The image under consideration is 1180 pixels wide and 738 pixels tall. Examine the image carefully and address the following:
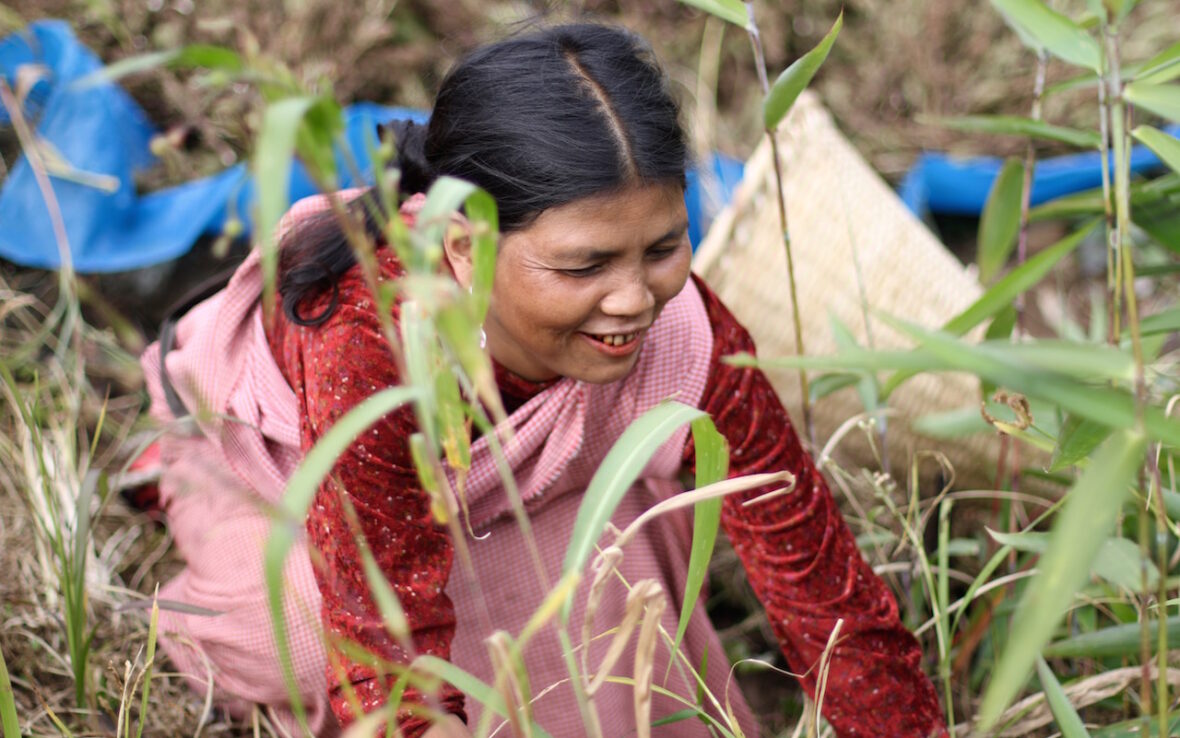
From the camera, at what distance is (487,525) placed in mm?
1386

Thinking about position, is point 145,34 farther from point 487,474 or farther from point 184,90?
point 487,474

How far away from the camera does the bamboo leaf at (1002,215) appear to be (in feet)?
4.85

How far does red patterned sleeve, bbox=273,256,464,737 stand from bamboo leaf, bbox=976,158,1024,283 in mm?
839

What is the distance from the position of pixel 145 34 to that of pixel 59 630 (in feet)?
4.84

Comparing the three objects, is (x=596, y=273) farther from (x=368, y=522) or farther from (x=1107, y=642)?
(x=1107, y=642)

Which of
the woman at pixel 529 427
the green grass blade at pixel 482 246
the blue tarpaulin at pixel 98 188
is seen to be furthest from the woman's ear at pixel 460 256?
the blue tarpaulin at pixel 98 188

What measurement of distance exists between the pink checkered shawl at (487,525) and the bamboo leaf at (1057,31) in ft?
1.75

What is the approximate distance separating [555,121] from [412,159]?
232 millimetres

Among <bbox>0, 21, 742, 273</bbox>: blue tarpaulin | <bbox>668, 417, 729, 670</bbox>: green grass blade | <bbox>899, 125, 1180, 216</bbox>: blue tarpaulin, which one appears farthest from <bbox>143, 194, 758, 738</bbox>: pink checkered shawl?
<bbox>899, 125, 1180, 216</bbox>: blue tarpaulin

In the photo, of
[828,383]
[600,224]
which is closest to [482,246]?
[600,224]

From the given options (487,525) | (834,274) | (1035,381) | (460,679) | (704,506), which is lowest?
(487,525)

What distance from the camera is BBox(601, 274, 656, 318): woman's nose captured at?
3.48 feet

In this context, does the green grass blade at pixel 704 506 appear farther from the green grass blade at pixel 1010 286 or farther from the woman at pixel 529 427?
the green grass blade at pixel 1010 286

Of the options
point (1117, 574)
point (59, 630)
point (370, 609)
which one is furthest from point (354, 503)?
point (1117, 574)
